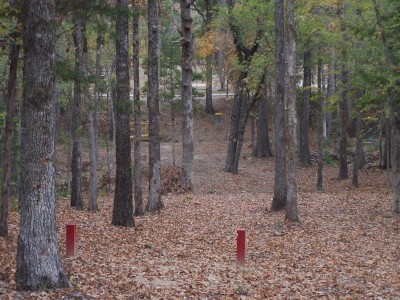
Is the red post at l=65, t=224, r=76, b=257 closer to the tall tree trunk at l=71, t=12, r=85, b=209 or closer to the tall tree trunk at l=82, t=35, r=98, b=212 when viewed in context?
the tall tree trunk at l=71, t=12, r=85, b=209

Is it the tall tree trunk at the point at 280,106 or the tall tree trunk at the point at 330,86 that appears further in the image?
the tall tree trunk at the point at 330,86

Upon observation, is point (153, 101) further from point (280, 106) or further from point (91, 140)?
point (280, 106)

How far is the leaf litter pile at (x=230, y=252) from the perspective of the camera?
9.37 meters

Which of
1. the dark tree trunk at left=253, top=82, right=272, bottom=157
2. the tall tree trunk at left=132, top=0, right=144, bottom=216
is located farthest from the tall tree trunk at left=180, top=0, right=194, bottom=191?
the dark tree trunk at left=253, top=82, right=272, bottom=157

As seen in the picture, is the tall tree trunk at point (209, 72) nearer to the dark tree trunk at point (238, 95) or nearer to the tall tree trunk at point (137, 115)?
the dark tree trunk at point (238, 95)

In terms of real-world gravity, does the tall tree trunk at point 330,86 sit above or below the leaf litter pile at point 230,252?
above

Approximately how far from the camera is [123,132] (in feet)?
45.6

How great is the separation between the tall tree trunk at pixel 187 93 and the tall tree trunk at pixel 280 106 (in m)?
3.30

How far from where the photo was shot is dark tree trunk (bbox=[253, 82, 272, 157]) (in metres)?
36.8

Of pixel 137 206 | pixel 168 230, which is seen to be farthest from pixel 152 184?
pixel 168 230

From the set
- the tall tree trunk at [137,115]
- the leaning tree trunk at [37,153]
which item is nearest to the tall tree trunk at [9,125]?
the leaning tree trunk at [37,153]

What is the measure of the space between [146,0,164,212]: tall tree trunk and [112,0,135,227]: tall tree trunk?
9.81 ft

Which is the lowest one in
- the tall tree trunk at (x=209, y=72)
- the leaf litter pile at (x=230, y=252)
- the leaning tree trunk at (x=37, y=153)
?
the leaf litter pile at (x=230, y=252)

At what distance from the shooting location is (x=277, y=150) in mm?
18078
